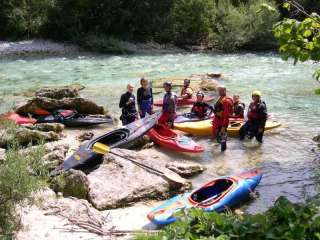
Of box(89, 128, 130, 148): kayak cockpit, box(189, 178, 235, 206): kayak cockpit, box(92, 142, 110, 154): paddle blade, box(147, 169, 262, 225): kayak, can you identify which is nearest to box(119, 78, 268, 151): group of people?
box(89, 128, 130, 148): kayak cockpit

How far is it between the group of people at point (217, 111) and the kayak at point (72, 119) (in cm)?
93

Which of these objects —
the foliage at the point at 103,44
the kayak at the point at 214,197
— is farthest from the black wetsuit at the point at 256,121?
the foliage at the point at 103,44

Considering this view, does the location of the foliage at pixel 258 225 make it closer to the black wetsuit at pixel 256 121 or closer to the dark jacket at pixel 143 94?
the black wetsuit at pixel 256 121

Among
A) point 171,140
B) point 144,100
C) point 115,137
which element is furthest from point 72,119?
point 171,140

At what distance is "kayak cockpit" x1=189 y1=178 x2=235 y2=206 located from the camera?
6.64 metres

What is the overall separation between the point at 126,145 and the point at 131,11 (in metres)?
20.1

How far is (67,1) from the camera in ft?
89.7

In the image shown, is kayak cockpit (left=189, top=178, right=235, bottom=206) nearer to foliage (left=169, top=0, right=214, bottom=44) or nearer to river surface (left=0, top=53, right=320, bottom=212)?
river surface (left=0, top=53, right=320, bottom=212)

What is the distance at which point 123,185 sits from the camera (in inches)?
287

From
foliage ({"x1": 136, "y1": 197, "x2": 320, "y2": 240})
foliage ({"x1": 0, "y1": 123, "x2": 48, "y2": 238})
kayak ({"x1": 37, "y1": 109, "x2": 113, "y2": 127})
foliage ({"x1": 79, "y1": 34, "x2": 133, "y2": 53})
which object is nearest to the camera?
foliage ({"x1": 136, "y1": 197, "x2": 320, "y2": 240})

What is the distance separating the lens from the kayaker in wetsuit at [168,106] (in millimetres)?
10180

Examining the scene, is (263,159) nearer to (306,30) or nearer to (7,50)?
(306,30)

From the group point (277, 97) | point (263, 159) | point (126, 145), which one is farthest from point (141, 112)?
point (277, 97)

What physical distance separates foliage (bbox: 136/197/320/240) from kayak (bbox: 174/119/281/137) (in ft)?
19.3
